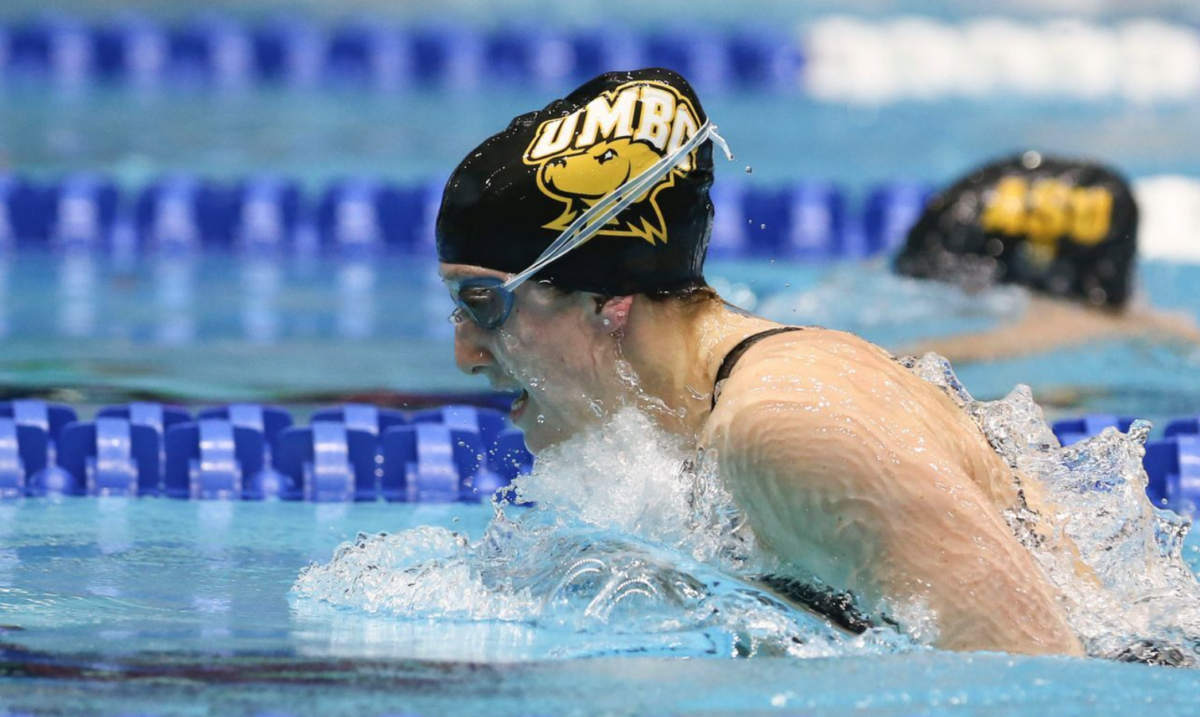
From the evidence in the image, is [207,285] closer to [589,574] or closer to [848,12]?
[589,574]

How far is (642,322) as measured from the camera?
2156mm

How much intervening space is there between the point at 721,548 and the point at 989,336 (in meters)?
2.59

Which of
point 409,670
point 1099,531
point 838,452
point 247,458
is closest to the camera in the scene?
point 838,452

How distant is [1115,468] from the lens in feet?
8.09

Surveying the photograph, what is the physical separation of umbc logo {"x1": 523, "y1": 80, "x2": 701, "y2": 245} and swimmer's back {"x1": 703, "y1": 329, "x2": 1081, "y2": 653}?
0.29 metres

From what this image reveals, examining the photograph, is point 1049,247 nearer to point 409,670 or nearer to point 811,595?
point 811,595

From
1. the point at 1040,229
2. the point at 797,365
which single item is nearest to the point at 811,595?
the point at 797,365

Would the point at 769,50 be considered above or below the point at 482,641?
above

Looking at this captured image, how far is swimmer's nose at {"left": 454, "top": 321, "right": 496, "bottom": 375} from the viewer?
2.18 metres

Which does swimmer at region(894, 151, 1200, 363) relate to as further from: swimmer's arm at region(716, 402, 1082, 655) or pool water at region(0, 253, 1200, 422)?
swimmer's arm at region(716, 402, 1082, 655)

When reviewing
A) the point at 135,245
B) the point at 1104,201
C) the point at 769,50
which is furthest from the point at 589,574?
the point at 769,50

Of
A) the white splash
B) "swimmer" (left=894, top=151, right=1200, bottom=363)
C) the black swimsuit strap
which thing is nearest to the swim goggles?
the black swimsuit strap

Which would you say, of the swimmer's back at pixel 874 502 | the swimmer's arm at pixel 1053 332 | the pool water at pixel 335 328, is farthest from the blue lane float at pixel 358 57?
the swimmer's back at pixel 874 502

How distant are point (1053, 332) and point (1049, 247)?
24 centimetres
